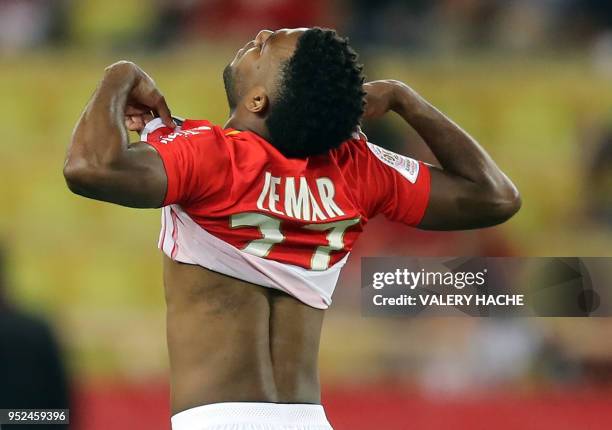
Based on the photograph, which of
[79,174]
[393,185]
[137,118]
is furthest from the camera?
[393,185]

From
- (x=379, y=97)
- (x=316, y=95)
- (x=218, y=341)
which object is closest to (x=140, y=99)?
(x=316, y=95)

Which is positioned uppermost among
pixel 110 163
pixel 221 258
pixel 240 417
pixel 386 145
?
pixel 386 145

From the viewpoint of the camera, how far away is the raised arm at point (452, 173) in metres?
2.62

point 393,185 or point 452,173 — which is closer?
point 393,185

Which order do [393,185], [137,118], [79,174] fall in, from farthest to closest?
1. [393,185]
2. [137,118]
3. [79,174]

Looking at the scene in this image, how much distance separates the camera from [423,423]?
4.66 m

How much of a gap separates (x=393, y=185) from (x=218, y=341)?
0.57 m

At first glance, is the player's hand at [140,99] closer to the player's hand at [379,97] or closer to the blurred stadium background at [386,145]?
the player's hand at [379,97]

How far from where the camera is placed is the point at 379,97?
2.64 metres

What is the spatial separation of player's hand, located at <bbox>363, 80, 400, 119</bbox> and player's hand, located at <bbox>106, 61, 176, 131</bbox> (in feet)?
1.63

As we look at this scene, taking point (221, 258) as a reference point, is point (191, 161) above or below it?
above

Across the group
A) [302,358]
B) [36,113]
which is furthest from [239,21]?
[302,358]

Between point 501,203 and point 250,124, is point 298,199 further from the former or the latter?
point 501,203

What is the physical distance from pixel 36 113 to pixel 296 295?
190 inches
